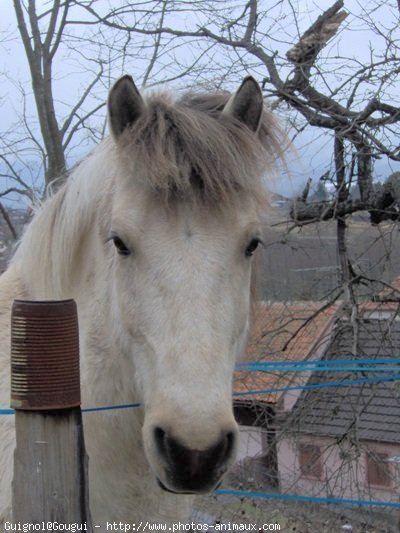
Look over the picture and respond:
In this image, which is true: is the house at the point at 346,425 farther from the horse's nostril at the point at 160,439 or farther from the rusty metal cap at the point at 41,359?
the rusty metal cap at the point at 41,359

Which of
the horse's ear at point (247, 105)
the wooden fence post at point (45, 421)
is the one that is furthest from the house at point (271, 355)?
the wooden fence post at point (45, 421)

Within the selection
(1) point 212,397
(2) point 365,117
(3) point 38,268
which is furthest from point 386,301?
(1) point 212,397

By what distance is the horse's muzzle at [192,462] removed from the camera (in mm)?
1675

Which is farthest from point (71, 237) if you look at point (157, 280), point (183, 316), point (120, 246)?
point (183, 316)

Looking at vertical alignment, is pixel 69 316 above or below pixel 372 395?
above

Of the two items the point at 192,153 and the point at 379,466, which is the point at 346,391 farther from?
the point at 192,153

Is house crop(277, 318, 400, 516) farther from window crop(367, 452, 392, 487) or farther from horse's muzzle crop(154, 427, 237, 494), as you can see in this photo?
horse's muzzle crop(154, 427, 237, 494)

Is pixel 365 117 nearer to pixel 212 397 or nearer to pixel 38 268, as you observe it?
pixel 38 268

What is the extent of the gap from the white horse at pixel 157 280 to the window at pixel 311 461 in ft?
10.1

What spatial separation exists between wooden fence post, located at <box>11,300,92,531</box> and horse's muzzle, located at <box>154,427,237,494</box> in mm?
249

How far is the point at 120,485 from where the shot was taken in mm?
2328

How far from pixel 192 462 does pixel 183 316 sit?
0.44 meters

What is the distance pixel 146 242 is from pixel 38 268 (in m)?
0.83

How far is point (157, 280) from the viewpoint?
1971 millimetres
